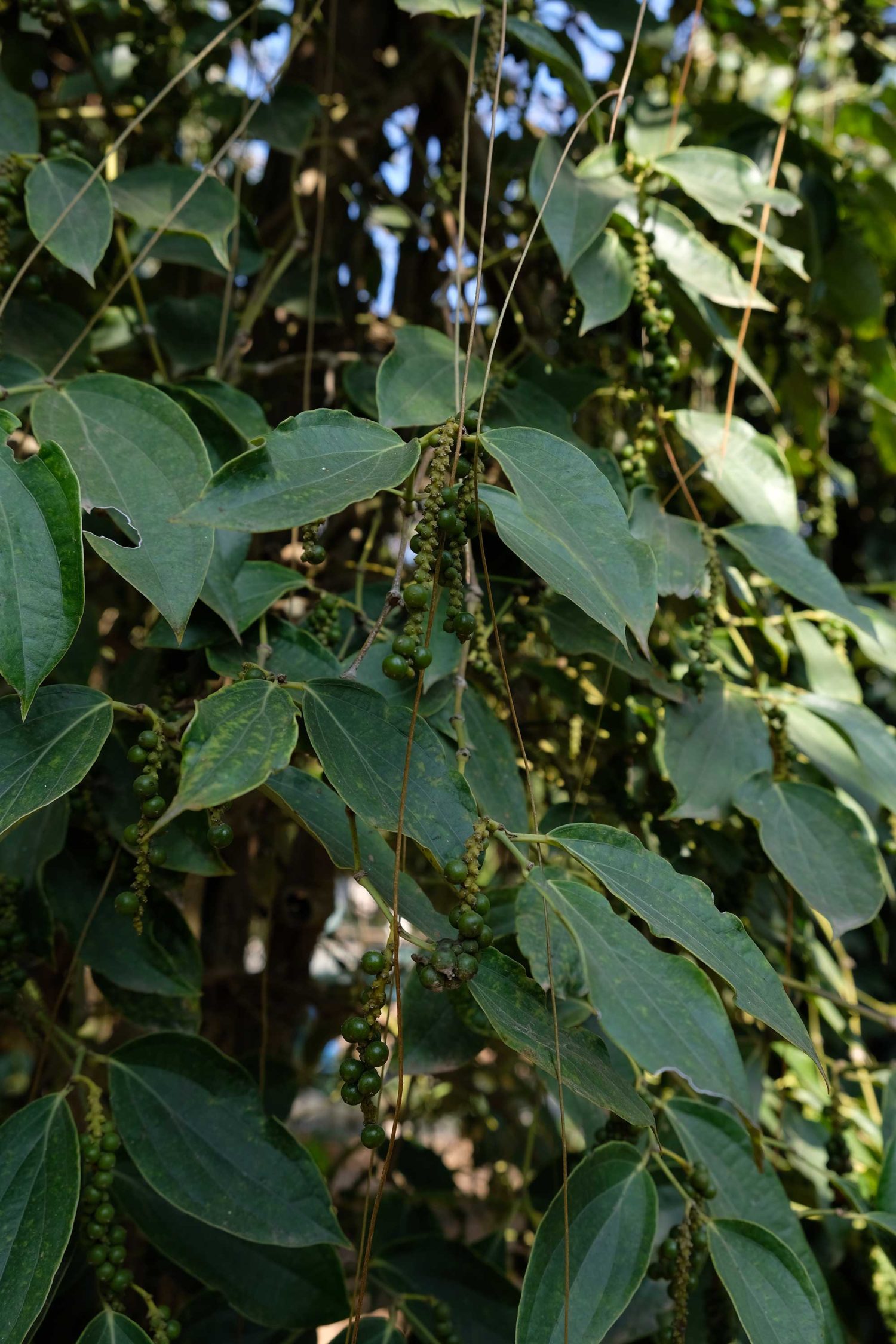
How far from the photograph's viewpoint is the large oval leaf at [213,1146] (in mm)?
591

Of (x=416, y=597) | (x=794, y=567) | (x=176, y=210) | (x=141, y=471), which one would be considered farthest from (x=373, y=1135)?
(x=176, y=210)

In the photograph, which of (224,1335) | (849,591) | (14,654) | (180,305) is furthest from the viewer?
(849,591)

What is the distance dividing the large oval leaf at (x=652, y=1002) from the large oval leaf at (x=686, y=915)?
0.01 m

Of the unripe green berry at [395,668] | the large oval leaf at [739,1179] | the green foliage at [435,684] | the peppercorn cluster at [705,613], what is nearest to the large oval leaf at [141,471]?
the green foliage at [435,684]

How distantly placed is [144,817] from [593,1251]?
0.35m

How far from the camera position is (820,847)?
73 cm

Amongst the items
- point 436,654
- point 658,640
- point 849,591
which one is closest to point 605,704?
point 658,640

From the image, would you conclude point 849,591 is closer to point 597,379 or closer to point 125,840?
point 597,379

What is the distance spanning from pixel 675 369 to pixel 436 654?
1.07 ft

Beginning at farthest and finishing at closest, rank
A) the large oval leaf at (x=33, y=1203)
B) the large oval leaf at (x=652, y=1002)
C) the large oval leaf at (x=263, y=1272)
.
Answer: the large oval leaf at (x=263, y=1272), the large oval leaf at (x=33, y=1203), the large oval leaf at (x=652, y=1002)

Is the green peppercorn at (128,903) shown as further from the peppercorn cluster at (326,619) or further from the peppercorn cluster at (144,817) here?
the peppercorn cluster at (326,619)

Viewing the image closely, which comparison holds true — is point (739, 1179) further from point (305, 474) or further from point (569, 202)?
point (569, 202)

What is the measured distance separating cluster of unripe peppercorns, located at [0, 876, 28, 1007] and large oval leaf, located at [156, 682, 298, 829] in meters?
0.21

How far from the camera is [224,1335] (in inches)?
29.8
